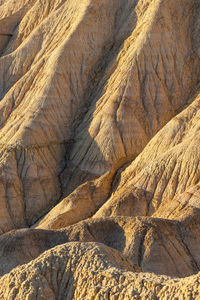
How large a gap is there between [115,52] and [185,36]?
3.86 metres

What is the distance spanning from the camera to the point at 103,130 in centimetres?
3394

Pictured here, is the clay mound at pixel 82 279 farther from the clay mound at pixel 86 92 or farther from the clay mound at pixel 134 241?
the clay mound at pixel 86 92

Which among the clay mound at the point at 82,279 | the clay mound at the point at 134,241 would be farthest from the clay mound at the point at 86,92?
the clay mound at the point at 82,279

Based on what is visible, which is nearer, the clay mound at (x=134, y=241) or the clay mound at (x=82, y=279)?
the clay mound at (x=82, y=279)

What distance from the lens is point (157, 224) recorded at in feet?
78.6

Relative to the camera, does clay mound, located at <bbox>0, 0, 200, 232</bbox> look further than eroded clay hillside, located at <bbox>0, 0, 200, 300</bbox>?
Yes

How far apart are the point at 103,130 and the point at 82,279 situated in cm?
1881

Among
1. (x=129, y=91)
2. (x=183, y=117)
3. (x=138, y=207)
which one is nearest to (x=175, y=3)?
(x=129, y=91)

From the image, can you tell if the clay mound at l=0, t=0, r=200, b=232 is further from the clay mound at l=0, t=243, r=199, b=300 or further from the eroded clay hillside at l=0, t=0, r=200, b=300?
the clay mound at l=0, t=243, r=199, b=300

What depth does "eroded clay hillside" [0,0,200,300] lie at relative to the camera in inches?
960

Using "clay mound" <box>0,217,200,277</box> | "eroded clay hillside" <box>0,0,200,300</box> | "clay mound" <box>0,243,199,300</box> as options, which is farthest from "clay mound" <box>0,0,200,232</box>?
"clay mound" <box>0,243,199,300</box>

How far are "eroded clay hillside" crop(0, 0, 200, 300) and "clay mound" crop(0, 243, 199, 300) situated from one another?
22.5ft

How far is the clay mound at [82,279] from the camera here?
47.6ft

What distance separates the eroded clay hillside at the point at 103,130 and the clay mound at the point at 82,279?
686 centimetres
